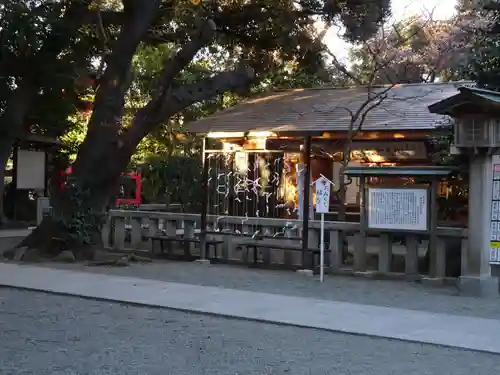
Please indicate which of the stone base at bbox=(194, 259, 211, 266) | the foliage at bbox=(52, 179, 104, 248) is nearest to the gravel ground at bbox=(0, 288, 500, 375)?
the stone base at bbox=(194, 259, 211, 266)

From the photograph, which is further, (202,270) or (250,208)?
(250,208)

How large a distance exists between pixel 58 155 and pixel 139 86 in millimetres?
4258

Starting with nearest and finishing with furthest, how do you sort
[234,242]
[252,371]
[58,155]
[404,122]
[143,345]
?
[252,371]
[143,345]
[234,242]
[404,122]
[58,155]

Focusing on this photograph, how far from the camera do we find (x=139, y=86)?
2742 centimetres

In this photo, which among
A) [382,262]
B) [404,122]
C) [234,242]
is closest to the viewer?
[382,262]

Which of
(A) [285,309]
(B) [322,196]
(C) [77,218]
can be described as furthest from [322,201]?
(C) [77,218]

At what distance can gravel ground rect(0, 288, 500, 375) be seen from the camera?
6555mm

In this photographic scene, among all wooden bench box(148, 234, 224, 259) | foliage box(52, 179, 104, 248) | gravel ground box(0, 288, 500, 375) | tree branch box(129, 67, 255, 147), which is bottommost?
gravel ground box(0, 288, 500, 375)

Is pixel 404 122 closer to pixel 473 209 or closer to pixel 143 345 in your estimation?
→ pixel 473 209

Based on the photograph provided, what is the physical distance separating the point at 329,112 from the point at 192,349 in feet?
35.9

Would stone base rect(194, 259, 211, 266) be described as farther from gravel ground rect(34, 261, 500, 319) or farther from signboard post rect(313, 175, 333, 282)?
signboard post rect(313, 175, 333, 282)

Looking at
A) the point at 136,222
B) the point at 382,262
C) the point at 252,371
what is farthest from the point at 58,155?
the point at 252,371

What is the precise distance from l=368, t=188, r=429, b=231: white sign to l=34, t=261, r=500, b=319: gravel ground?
1069mm

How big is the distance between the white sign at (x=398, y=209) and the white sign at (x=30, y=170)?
15954 mm
